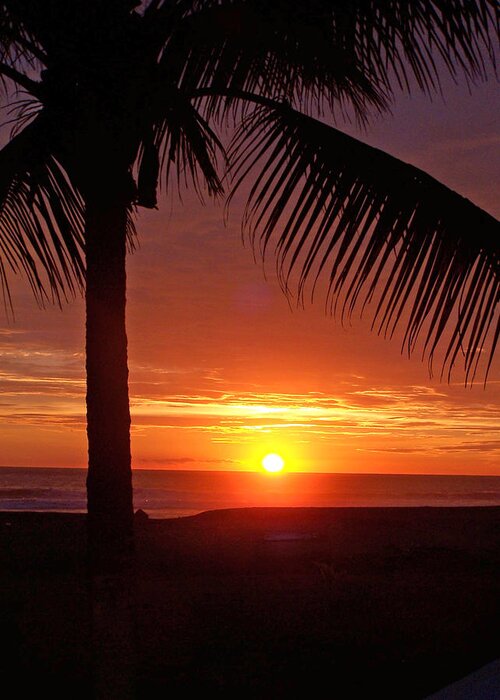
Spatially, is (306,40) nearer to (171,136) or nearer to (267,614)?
(171,136)

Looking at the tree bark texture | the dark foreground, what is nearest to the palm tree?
the tree bark texture

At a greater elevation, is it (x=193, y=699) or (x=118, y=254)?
(x=118, y=254)

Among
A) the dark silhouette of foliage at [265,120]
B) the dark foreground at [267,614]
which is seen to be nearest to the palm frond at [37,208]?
the dark silhouette of foliage at [265,120]

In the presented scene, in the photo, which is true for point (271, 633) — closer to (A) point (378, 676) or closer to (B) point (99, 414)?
(A) point (378, 676)

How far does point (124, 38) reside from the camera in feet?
12.1

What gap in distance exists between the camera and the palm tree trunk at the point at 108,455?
365 cm

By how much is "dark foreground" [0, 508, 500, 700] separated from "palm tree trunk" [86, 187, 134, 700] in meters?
3.45

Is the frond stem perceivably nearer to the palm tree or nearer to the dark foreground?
the palm tree

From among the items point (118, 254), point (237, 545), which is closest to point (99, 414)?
point (118, 254)

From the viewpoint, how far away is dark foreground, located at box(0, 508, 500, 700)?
7.16 metres

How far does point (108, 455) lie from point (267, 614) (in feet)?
20.4

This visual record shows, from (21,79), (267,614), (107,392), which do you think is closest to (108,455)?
(107,392)

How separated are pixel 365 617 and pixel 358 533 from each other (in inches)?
306

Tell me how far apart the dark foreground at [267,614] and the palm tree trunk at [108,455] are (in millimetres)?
3448
